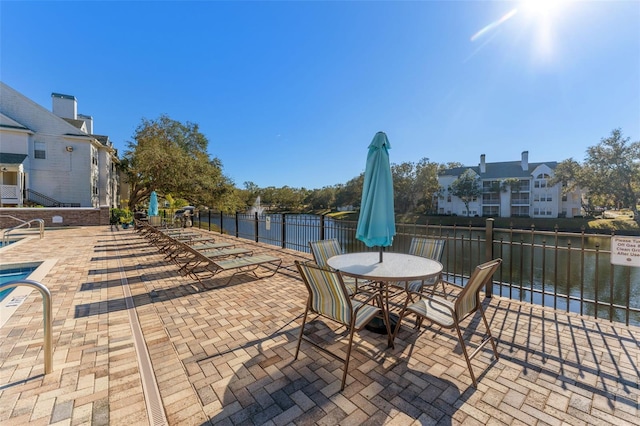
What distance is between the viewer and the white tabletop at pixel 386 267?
2756mm

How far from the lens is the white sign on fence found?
3.06 m

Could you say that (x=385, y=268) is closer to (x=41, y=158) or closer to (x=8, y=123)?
(x=41, y=158)

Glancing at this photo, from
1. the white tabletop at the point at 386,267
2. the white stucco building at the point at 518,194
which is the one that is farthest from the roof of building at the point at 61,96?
the white stucco building at the point at 518,194

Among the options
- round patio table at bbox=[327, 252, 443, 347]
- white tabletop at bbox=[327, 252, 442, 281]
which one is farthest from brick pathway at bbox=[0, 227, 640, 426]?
white tabletop at bbox=[327, 252, 442, 281]

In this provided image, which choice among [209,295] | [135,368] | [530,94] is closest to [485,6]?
[530,94]

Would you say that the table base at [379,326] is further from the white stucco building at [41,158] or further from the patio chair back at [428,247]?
the white stucco building at [41,158]

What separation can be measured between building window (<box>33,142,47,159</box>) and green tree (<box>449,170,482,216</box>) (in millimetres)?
45605

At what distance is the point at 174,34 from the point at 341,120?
37.0 feet

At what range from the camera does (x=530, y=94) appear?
13.2 metres

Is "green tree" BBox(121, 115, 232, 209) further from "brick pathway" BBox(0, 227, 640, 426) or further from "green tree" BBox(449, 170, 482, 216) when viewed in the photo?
"green tree" BBox(449, 170, 482, 216)

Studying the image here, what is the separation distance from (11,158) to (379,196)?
2665 centimetres

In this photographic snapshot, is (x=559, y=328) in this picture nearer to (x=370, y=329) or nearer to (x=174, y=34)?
(x=370, y=329)

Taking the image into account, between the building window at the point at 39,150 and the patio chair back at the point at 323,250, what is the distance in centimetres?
2650

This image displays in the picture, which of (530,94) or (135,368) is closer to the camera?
(135,368)
